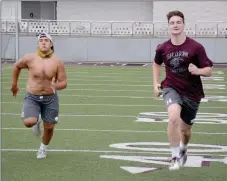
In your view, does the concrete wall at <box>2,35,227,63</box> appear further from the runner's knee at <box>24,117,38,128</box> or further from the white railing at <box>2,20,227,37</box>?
the runner's knee at <box>24,117,38,128</box>

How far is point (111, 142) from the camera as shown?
9320mm

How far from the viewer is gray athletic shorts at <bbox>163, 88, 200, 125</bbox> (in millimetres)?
7176

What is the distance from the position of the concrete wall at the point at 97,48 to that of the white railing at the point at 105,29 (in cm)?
71

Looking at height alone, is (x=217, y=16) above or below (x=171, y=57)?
above

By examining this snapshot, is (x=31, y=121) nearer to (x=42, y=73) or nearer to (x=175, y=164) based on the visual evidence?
(x=42, y=73)

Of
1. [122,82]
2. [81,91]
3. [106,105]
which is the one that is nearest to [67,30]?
[122,82]

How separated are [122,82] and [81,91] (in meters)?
3.09

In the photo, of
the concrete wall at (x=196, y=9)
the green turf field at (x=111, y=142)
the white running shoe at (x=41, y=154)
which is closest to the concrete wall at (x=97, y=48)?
the concrete wall at (x=196, y=9)

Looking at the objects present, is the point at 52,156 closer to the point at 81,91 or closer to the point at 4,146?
the point at 4,146

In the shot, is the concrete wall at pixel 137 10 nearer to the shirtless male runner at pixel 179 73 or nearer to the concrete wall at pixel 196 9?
the concrete wall at pixel 196 9

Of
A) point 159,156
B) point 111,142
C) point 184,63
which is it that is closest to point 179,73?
point 184,63

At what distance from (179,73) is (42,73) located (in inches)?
76.5

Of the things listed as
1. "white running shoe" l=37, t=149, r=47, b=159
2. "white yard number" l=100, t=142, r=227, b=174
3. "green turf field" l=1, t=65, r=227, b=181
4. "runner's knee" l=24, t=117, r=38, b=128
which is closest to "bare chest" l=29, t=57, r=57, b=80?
"runner's knee" l=24, t=117, r=38, b=128

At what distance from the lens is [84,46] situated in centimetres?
3350
